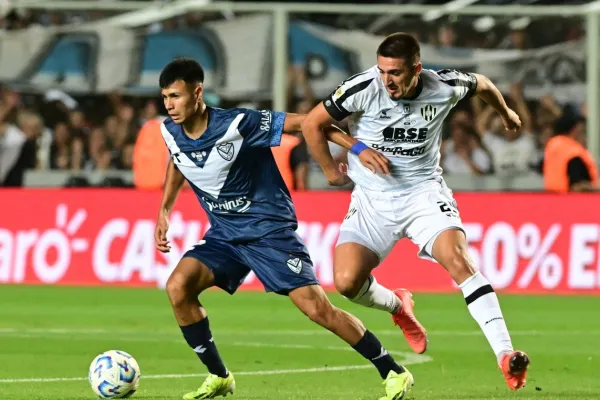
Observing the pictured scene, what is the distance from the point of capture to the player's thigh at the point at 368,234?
28.5 ft

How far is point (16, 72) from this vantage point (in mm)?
18797

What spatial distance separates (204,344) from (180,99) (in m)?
1.41

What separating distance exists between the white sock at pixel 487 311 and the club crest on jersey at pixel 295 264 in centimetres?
94

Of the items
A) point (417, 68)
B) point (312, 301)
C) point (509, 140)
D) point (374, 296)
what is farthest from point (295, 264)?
point (509, 140)

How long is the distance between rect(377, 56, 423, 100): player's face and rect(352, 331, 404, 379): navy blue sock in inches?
56.6

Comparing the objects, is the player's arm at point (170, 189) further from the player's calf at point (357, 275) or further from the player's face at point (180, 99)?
the player's calf at point (357, 275)

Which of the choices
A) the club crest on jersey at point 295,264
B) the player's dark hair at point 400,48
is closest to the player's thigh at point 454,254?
the club crest on jersey at point 295,264

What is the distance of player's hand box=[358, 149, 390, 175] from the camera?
819cm

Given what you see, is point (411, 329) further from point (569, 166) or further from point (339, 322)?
point (569, 166)

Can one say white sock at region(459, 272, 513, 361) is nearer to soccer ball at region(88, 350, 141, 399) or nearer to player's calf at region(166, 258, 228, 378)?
player's calf at region(166, 258, 228, 378)

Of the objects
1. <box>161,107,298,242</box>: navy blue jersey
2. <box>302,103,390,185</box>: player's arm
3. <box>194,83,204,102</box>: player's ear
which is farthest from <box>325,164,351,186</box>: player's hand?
<box>194,83,204,102</box>: player's ear

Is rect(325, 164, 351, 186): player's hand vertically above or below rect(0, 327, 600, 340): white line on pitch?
above

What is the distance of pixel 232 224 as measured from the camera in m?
8.34

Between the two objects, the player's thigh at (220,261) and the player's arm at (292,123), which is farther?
the player's arm at (292,123)
